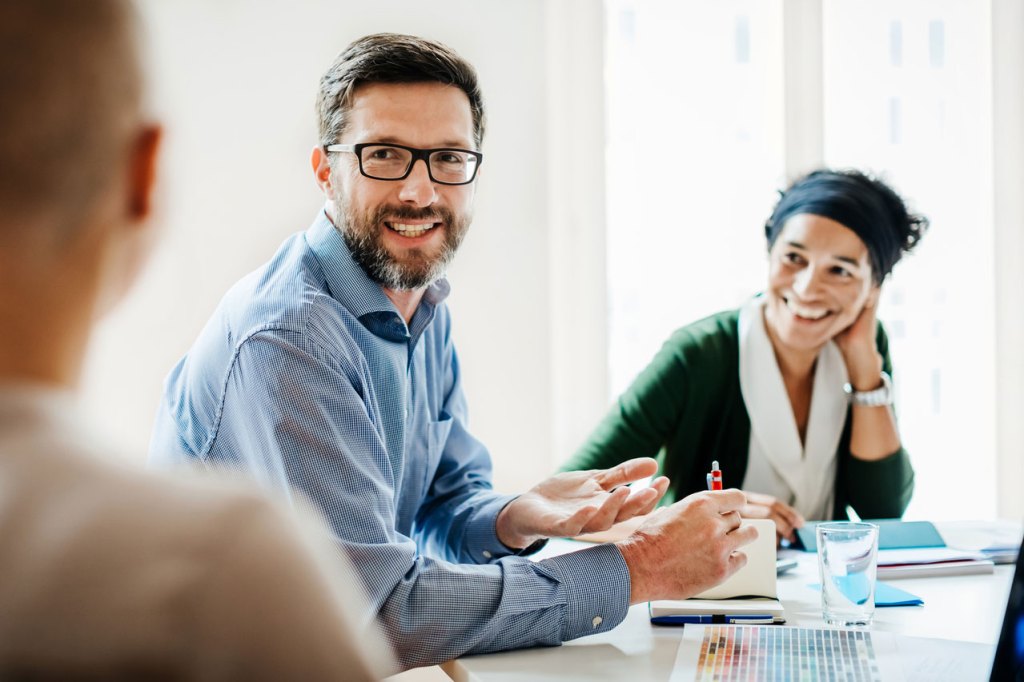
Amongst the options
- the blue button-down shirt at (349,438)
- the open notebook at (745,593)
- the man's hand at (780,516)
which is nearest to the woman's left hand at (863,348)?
the man's hand at (780,516)

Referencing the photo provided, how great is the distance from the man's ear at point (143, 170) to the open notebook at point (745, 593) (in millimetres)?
1013

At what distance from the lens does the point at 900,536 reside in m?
1.68

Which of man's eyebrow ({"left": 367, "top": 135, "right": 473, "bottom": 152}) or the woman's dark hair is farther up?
man's eyebrow ({"left": 367, "top": 135, "right": 473, "bottom": 152})

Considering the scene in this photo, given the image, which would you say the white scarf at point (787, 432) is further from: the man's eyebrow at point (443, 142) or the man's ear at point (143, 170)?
the man's ear at point (143, 170)

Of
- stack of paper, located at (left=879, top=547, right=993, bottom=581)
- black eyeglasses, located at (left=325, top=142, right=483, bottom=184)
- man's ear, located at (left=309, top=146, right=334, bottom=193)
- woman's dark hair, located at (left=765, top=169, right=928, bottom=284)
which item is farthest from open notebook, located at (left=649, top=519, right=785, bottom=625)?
woman's dark hair, located at (left=765, top=169, right=928, bottom=284)

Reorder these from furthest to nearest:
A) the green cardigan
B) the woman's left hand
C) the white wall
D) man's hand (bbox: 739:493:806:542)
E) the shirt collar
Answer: the white wall
the woman's left hand
the green cardigan
man's hand (bbox: 739:493:806:542)
the shirt collar

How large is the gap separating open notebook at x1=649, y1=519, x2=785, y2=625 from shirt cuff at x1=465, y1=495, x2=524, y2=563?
304mm

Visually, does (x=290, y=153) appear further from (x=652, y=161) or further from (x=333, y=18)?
(x=652, y=161)

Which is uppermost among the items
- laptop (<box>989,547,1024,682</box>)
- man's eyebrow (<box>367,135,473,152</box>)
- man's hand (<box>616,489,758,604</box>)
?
man's eyebrow (<box>367,135,473,152</box>)

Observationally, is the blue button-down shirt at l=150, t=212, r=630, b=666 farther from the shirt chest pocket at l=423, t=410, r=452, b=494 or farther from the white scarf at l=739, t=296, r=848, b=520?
the white scarf at l=739, t=296, r=848, b=520

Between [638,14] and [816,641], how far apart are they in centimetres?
246

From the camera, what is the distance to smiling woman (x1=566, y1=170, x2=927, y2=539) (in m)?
2.11

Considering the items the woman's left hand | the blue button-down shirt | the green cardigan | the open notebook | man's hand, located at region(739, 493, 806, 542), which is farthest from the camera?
the woman's left hand

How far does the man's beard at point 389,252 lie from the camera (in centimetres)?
156
